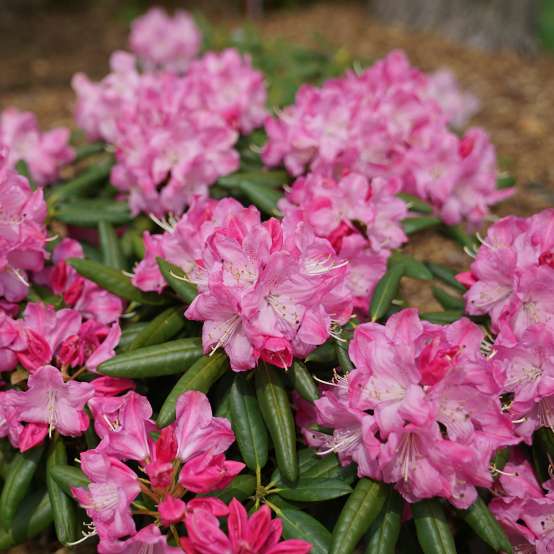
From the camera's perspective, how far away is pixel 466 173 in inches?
86.1

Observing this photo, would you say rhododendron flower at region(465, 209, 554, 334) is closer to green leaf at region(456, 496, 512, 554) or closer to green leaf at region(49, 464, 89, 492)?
green leaf at region(456, 496, 512, 554)

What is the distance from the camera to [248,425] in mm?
1522

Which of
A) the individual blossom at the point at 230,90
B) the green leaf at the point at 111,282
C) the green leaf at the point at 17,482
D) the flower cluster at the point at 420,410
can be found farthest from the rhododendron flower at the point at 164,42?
the flower cluster at the point at 420,410

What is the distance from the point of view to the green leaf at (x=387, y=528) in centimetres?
140

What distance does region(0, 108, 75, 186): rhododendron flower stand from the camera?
7.96ft

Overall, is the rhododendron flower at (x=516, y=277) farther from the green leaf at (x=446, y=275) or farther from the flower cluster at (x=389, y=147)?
the flower cluster at (x=389, y=147)

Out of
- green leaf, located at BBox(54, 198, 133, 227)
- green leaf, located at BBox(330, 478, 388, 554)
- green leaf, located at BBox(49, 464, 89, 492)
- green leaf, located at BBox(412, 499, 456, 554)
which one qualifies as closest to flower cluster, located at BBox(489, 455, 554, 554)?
green leaf, located at BBox(412, 499, 456, 554)

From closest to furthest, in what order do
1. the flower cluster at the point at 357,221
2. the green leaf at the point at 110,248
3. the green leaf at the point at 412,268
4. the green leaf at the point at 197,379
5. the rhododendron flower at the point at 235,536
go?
1. the rhododendron flower at the point at 235,536
2. the green leaf at the point at 197,379
3. the flower cluster at the point at 357,221
4. the green leaf at the point at 412,268
5. the green leaf at the point at 110,248

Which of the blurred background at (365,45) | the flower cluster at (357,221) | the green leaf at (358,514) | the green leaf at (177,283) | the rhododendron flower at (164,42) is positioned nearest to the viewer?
the green leaf at (358,514)

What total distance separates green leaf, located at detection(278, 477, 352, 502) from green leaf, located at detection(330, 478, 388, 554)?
5 cm

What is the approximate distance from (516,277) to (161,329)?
0.76 m

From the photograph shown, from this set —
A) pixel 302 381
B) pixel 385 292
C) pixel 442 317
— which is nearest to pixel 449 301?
pixel 442 317

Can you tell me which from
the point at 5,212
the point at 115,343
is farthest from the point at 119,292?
the point at 5,212

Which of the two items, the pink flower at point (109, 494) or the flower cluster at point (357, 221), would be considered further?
the flower cluster at point (357, 221)
